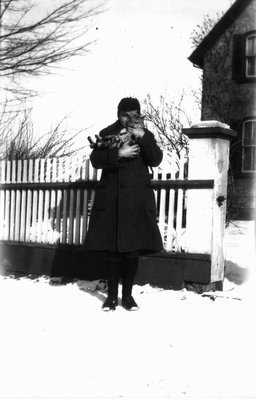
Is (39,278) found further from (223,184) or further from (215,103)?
(215,103)

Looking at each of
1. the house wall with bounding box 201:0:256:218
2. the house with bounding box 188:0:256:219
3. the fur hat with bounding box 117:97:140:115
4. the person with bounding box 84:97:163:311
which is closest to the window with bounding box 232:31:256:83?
the house with bounding box 188:0:256:219

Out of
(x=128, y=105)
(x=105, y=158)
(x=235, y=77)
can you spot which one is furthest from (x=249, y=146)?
(x=105, y=158)

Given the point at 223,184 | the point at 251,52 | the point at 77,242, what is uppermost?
the point at 251,52

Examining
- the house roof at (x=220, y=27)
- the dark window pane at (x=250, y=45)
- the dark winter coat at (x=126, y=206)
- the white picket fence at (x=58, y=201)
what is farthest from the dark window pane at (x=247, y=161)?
the dark winter coat at (x=126, y=206)

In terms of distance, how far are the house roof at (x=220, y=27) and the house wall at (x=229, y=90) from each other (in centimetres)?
15

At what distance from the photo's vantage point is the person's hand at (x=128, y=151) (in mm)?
4453

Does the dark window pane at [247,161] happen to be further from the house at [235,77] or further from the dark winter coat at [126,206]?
the dark winter coat at [126,206]

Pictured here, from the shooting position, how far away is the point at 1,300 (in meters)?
5.17

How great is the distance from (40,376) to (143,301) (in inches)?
81.6

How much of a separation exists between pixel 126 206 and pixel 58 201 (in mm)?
2242

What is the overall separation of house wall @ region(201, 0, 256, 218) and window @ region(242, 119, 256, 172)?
0.51ft

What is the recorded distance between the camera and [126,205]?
4.48 meters

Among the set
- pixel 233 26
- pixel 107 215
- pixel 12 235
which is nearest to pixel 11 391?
pixel 107 215

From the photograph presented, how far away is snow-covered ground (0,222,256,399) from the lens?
2.87 metres
